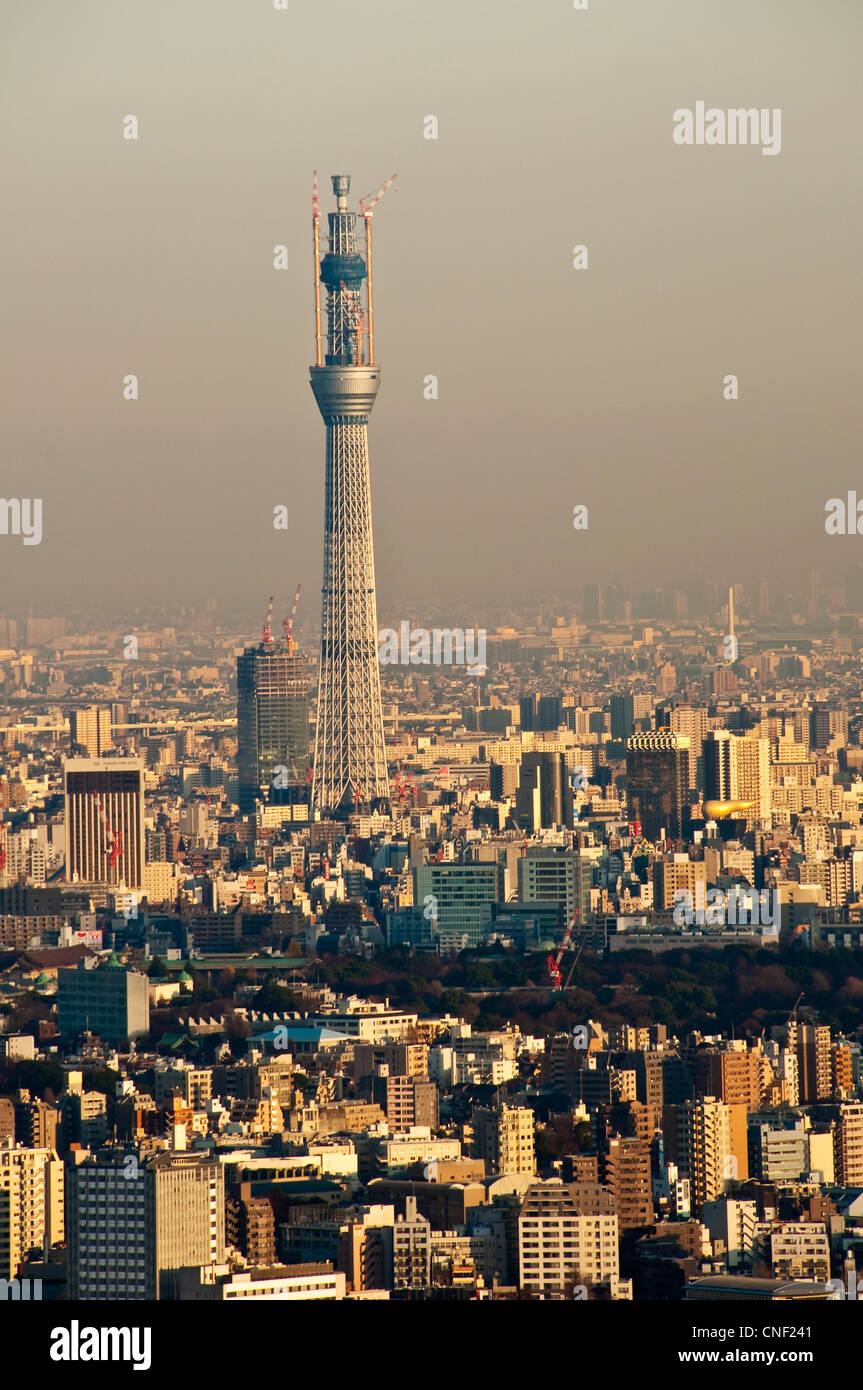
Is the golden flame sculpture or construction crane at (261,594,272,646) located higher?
construction crane at (261,594,272,646)

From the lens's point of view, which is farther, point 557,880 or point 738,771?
point 738,771

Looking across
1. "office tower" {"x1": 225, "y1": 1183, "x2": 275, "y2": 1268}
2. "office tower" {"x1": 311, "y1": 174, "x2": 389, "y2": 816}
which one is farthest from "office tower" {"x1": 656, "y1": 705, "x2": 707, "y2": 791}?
"office tower" {"x1": 225, "y1": 1183, "x2": 275, "y2": 1268}

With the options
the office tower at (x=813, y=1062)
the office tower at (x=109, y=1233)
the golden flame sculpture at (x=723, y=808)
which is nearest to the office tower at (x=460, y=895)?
the golden flame sculpture at (x=723, y=808)

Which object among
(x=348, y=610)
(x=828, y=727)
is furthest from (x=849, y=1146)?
(x=348, y=610)

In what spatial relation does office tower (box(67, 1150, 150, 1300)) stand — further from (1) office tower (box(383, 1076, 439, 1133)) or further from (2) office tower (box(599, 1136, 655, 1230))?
(1) office tower (box(383, 1076, 439, 1133))

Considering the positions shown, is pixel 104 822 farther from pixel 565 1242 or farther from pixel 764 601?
pixel 565 1242
